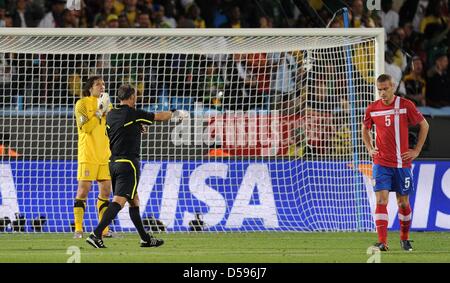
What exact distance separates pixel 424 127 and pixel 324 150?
3.79m

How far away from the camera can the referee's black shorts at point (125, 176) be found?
41.1ft

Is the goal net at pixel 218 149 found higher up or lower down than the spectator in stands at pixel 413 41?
lower down

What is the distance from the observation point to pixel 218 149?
1641cm

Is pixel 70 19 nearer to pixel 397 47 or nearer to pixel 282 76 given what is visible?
pixel 282 76

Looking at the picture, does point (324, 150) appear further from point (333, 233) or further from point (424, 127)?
point (424, 127)

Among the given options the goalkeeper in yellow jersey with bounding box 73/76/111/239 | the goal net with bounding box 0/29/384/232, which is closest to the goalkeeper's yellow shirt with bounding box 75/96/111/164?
the goalkeeper in yellow jersey with bounding box 73/76/111/239

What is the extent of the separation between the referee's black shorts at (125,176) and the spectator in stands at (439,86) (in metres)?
8.64

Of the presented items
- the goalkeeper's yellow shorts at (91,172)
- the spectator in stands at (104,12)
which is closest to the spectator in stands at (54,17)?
the spectator in stands at (104,12)

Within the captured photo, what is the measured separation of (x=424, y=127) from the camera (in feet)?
42.2

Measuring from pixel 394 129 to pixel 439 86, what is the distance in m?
7.55

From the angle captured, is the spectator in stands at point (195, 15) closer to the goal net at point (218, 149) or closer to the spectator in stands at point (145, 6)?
the spectator in stands at point (145, 6)

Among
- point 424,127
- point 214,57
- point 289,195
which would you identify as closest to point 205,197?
point 289,195

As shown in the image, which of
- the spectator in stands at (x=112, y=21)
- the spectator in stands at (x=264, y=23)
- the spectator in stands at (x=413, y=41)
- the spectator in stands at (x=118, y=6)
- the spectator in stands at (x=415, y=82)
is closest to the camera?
the spectator in stands at (x=112, y=21)

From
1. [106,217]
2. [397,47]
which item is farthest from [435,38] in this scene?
[106,217]
